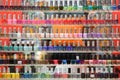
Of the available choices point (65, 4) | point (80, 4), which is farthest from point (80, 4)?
point (65, 4)

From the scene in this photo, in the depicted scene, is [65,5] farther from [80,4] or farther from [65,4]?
[80,4]

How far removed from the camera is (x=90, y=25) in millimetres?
3217

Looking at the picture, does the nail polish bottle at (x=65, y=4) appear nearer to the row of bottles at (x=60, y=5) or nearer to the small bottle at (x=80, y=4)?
the row of bottles at (x=60, y=5)

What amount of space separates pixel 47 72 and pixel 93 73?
2.24 ft

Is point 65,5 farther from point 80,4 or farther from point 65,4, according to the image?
point 80,4

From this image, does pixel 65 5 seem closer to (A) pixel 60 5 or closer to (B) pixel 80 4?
(A) pixel 60 5

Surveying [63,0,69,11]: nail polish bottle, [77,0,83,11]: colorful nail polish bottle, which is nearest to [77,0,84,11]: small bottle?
[77,0,83,11]: colorful nail polish bottle

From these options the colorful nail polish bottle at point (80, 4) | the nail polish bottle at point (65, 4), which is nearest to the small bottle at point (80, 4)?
the colorful nail polish bottle at point (80, 4)

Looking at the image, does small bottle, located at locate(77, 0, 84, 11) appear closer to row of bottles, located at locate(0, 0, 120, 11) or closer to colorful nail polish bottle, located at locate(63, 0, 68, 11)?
row of bottles, located at locate(0, 0, 120, 11)

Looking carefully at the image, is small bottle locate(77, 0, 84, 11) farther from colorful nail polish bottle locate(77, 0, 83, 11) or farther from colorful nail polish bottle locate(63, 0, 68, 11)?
colorful nail polish bottle locate(63, 0, 68, 11)

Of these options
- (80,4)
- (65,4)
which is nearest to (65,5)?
(65,4)

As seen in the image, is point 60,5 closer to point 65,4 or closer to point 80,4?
point 65,4

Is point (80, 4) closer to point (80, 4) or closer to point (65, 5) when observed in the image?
point (80, 4)

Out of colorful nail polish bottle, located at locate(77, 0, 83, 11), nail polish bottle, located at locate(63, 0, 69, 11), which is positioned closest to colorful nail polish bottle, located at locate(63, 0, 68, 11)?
nail polish bottle, located at locate(63, 0, 69, 11)
